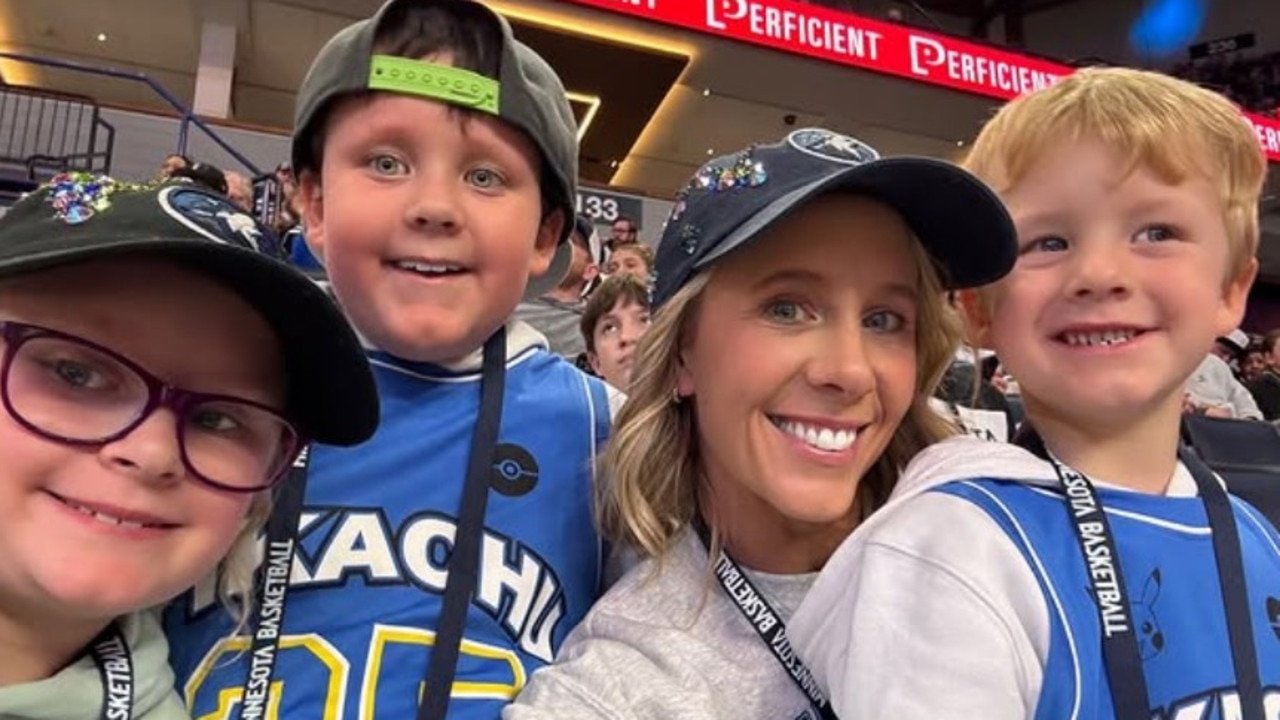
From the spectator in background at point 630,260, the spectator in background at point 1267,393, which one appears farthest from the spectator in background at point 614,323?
the spectator in background at point 1267,393

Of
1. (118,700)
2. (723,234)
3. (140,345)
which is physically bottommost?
(118,700)

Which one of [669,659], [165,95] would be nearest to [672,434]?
[669,659]

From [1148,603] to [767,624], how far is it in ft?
1.11

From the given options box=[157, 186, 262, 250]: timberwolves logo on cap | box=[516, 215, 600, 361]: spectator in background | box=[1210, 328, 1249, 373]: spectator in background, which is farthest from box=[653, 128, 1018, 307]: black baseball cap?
box=[1210, 328, 1249, 373]: spectator in background

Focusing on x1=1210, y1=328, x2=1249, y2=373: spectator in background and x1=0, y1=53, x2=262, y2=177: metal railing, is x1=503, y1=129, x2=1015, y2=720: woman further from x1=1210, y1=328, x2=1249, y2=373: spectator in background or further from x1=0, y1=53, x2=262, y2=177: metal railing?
x1=0, y1=53, x2=262, y2=177: metal railing

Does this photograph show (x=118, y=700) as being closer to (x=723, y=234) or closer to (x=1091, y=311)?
(x=723, y=234)

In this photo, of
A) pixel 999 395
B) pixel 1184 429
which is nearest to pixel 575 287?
pixel 999 395

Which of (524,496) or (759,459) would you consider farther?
(524,496)

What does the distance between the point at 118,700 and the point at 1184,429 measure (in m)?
1.24

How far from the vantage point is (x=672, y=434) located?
117 centimetres

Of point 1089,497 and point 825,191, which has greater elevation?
point 825,191

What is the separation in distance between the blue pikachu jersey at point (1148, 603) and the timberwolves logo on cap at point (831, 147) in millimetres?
362

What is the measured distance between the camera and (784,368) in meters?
1.02

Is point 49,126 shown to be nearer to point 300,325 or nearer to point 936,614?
point 300,325
